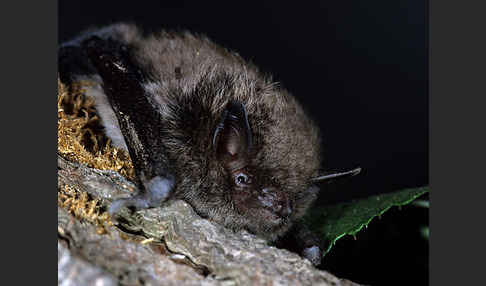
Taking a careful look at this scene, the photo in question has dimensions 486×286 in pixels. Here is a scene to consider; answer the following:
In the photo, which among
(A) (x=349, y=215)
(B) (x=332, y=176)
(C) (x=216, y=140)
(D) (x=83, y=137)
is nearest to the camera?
(C) (x=216, y=140)

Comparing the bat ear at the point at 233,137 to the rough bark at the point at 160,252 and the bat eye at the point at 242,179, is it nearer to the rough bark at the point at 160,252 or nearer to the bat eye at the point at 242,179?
the bat eye at the point at 242,179

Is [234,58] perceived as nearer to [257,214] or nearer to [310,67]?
[257,214]

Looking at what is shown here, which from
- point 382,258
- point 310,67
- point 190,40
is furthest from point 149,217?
point 310,67

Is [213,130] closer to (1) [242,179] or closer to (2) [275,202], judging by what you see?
(1) [242,179]

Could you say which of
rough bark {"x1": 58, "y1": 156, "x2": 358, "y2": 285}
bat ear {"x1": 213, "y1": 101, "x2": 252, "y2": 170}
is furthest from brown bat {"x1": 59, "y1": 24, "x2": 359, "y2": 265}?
rough bark {"x1": 58, "y1": 156, "x2": 358, "y2": 285}

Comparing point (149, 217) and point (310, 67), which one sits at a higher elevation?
point (310, 67)

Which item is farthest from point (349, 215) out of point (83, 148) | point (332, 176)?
point (83, 148)
